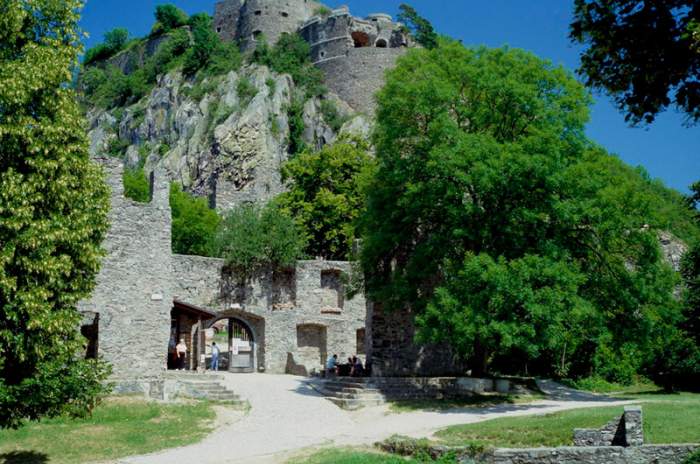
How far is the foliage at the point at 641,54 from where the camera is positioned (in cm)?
839

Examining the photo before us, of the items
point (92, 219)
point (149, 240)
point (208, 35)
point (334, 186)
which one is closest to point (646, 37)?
point (92, 219)

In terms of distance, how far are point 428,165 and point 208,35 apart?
56190 mm

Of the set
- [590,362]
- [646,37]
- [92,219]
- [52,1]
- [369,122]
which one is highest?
[369,122]

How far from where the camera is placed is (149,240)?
2088cm

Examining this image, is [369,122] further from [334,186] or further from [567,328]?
[567,328]

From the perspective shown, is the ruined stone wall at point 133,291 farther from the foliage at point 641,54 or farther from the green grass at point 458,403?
the foliage at point 641,54

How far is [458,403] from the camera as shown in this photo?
20.6 metres

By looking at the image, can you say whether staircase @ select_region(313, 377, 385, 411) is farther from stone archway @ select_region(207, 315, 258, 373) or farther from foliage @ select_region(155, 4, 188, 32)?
foliage @ select_region(155, 4, 188, 32)

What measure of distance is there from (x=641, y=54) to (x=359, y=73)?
59241mm

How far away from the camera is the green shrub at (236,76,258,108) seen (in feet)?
197

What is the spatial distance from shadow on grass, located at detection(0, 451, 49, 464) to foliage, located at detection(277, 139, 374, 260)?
26104mm

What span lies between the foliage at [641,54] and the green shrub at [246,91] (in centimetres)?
5201

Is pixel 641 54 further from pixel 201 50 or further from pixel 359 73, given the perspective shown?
pixel 201 50

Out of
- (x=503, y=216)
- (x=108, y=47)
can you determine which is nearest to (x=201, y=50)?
(x=108, y=47)
